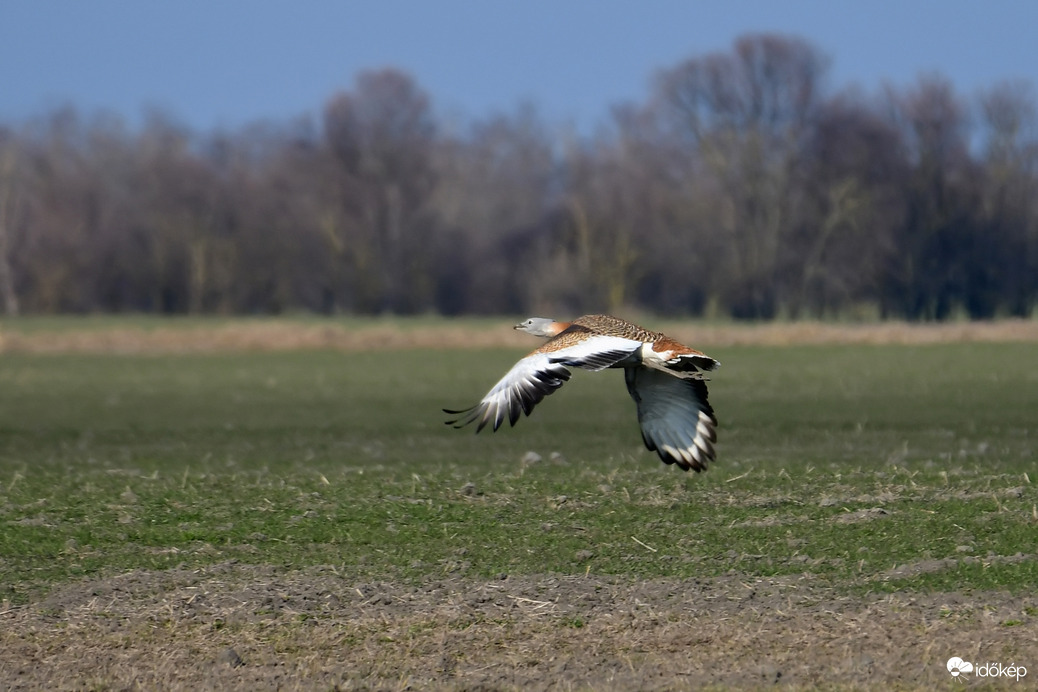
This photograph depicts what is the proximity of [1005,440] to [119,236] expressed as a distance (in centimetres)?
5811

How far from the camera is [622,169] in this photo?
61.2 m

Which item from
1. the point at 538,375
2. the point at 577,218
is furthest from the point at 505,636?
the point at 577,218

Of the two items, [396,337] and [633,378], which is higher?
[633,378]

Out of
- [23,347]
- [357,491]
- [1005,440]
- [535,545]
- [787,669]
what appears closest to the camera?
[787,669]

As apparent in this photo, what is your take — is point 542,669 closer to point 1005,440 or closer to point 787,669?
point 787,669

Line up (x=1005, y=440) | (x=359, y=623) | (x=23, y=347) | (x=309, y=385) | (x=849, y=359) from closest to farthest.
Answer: (x=359, y=623), (x=1005, y=440), (x=309, y=385), (x=849, y=359), (x=23, y=347)

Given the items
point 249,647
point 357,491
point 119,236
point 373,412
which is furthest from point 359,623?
point 119,236

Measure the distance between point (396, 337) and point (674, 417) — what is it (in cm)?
3574

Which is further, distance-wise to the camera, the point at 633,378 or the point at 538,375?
the point at 633,378

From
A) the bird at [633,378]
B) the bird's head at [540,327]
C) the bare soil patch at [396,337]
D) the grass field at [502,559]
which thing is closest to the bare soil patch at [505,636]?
the grass field at [502,559]

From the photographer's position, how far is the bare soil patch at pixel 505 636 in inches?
293

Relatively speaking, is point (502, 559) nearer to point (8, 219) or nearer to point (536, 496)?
point (536, 496)

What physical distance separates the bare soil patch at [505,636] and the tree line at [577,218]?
45.4 metres

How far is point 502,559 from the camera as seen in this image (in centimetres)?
948
